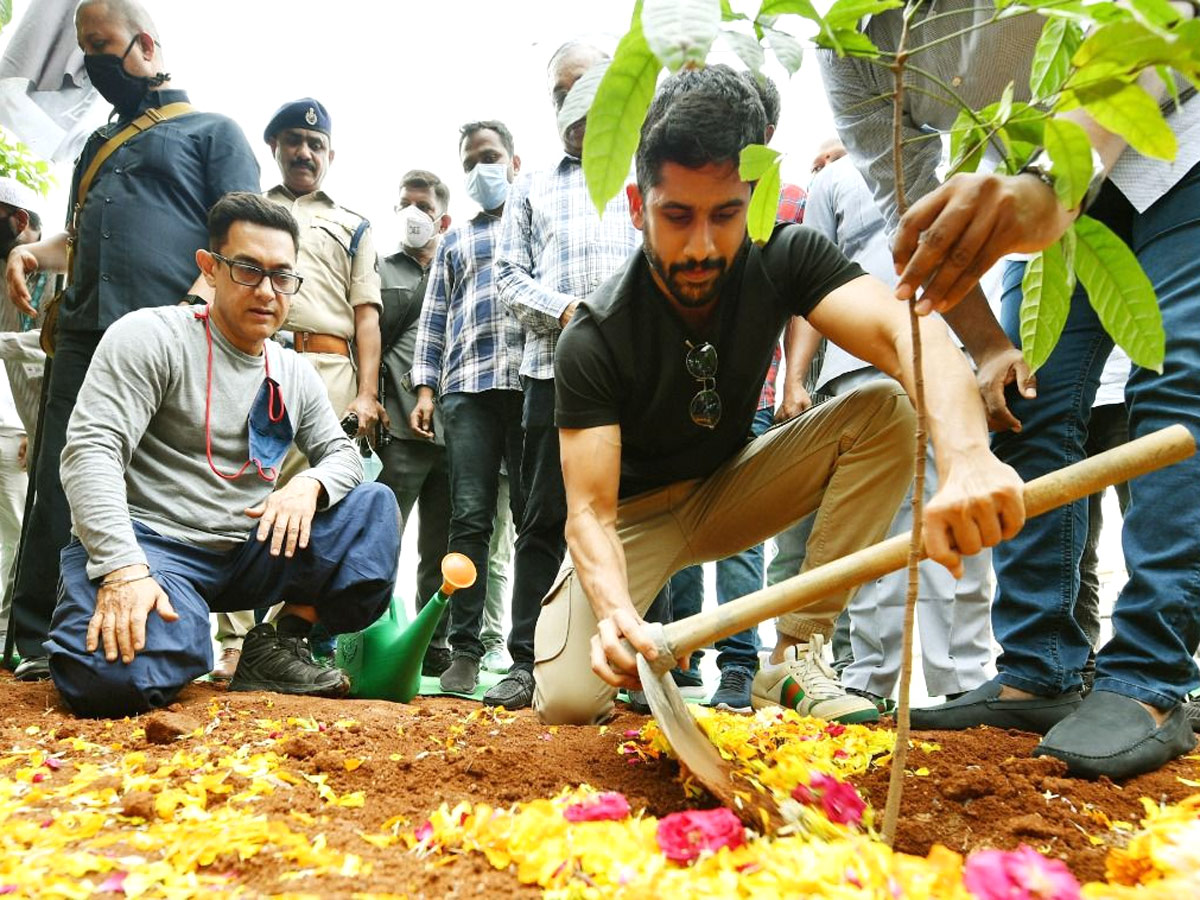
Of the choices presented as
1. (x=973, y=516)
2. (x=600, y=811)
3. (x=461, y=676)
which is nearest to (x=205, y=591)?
(x=461, y=676)

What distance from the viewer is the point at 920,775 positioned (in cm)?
130

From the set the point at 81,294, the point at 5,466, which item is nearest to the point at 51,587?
the point at 81,294

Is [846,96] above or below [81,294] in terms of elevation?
above

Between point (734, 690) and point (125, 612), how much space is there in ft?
4.94

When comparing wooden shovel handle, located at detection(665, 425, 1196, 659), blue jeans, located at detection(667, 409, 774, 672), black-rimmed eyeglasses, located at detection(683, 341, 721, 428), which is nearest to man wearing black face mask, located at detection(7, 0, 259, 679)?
black-rimmed eyeglasses, located at detection(683, 341, 721, 428)

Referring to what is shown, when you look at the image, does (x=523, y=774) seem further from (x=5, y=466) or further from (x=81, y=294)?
(x=5, y=466)

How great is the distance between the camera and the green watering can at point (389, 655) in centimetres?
222

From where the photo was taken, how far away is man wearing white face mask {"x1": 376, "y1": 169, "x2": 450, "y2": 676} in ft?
10.3

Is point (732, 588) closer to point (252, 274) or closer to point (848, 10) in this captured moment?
point (252, 274)

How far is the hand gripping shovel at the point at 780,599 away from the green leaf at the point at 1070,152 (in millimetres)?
315

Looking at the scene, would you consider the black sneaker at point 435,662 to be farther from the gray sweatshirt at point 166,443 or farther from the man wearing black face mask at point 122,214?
the man wearing black face mask at point 122,214

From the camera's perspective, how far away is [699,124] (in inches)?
59.1

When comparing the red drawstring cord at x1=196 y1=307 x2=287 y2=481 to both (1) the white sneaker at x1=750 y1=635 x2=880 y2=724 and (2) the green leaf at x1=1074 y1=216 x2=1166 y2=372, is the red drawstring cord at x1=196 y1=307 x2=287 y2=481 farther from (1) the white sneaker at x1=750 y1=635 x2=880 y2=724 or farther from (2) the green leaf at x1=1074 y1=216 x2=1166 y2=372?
(2) the green leaf at x1=1074 y1=216 x2=1166 y2=372

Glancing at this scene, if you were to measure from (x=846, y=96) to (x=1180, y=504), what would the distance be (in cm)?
97
